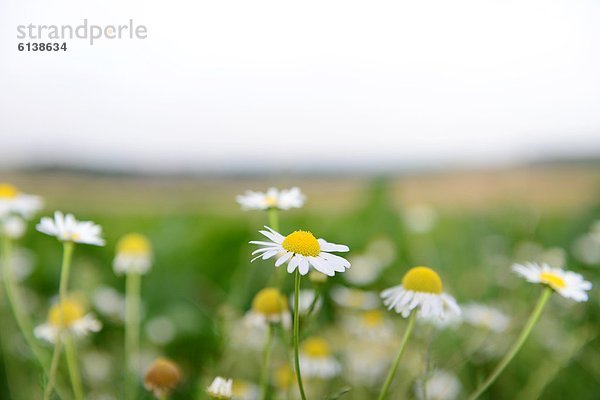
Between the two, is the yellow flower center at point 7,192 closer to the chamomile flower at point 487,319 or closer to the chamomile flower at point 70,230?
the chamomile flower at point 70,230

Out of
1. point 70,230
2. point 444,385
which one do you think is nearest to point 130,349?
point 70,230

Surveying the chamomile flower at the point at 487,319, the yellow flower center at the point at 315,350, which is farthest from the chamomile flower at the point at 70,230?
the chamomile flower at the point at 487,319

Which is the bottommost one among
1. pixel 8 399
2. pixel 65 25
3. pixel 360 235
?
pixel 8 399

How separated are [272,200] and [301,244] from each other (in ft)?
0.39

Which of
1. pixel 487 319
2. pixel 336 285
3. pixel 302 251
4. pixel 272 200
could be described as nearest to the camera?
pixel 302 251

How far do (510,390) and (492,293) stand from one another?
9.1 inches

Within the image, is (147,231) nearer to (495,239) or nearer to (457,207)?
(495,239)

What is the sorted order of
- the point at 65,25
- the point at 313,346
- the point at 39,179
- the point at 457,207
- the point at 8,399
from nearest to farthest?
the point at 313,346, the point at 8,399, the point at 65,25, the point at 39,179, the point at 457,207

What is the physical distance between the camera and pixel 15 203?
468mm

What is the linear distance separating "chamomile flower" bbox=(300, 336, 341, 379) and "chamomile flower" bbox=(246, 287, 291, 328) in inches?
4.2

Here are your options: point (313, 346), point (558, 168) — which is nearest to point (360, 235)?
point (313, 346)

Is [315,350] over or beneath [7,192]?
beneath

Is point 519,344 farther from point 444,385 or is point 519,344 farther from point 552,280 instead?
point 444,385

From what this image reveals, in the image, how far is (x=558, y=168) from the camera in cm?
124
